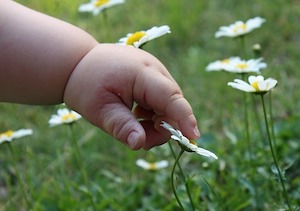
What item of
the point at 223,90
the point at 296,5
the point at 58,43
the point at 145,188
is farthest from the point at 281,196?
the point at 296,5

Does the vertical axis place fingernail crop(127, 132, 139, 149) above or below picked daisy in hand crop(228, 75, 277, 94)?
above

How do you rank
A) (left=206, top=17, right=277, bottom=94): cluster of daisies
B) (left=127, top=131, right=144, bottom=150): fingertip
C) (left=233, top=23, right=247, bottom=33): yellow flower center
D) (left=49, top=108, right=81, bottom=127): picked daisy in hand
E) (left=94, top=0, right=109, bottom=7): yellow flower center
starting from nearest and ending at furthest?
(left=127, top=131, right=144, bottom=150): fingertip, (left=206, top=17, right=277, bottom=94): cluster of daisies, (left=49, top=108, right=81, bottom=127): picked daisy in hand, (left=233, top=23, right=247, bottom=33): yellow flower center, (left=94, top=0, right=109, bottom=7): yellow flower center

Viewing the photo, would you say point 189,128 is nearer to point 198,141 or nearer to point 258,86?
point 258,86

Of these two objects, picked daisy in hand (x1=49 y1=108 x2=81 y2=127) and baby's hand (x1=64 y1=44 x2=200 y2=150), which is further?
picked daisy in hand (x1=49 y1=108 x2=81 y2=127)

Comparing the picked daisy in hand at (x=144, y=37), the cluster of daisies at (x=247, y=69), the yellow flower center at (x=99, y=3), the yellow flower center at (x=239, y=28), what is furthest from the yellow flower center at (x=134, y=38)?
the yellow flower center at (x=99, y=3)

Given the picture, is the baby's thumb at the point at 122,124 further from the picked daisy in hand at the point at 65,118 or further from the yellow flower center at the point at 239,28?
the yellow flower center at the point at 239,28

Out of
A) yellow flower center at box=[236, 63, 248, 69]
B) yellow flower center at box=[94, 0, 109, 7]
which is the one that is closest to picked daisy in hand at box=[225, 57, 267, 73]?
yellow flower center at box=[236, 63, 248, 69]

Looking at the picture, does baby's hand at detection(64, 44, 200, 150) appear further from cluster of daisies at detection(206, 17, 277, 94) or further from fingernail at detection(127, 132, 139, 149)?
cluster of daisies at detection(206, 17, 277, 94)
